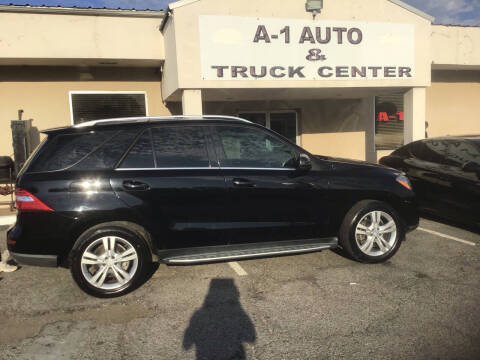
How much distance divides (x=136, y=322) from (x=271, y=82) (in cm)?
612

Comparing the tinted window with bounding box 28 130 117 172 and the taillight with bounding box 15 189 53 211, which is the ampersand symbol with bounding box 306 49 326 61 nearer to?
the tinted window with bounding box 28 130 117 172

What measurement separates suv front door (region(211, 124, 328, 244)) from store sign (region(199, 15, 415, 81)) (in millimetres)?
4004

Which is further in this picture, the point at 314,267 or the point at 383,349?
the point at 314,267

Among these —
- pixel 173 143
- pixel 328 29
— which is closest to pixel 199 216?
pixel 173 143

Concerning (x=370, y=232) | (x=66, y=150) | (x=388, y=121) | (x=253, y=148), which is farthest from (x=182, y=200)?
(x=388, y=121)

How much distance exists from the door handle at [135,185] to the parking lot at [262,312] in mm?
1101

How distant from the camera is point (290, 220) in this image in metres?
4.20

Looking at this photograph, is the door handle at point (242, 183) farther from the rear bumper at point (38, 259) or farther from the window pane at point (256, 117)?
the window pane at point (256, 117)

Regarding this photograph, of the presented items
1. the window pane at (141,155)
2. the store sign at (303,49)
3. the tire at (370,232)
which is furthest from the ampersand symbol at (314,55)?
the window pane at (141,155)

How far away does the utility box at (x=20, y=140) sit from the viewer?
8625 millimetres

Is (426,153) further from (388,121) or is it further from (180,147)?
(388,121)

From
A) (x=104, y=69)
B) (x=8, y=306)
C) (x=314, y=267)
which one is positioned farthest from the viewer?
(x=104, y=69)

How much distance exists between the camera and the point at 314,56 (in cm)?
828

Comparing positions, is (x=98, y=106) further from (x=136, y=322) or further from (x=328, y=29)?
(x=136, y=322)
